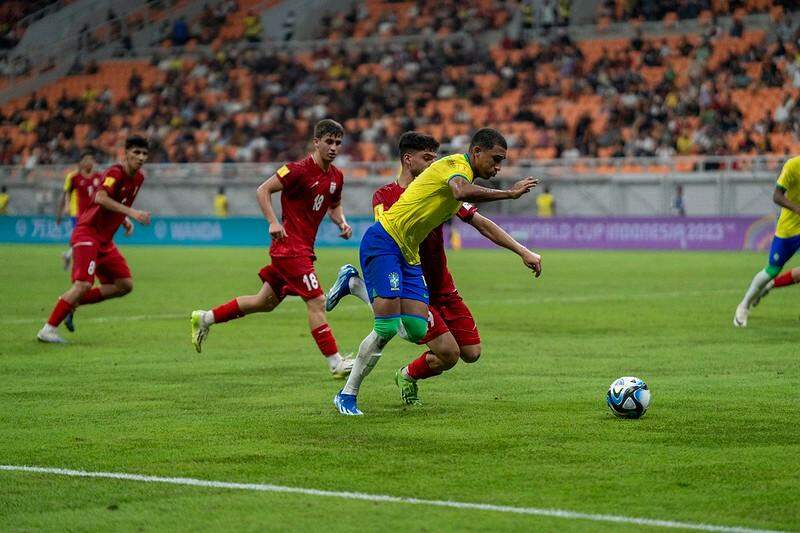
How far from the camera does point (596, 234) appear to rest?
3991 centimetres

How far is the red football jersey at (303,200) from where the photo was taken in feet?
39.2

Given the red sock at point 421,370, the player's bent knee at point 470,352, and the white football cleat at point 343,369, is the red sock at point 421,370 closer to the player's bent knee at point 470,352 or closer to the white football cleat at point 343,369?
the player's bent knee at point 470,352

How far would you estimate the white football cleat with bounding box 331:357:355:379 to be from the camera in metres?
11.2

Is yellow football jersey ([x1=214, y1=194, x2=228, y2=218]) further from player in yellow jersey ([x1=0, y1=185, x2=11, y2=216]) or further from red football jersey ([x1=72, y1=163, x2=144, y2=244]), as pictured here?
red football jersey ([x1=72, y1=163, x2=144, y2=244])

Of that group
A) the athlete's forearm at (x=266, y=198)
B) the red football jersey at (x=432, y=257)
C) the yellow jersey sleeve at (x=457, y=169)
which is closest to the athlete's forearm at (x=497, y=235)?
the red football jersey at (x=432, y=257)

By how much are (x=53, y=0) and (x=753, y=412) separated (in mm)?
56200

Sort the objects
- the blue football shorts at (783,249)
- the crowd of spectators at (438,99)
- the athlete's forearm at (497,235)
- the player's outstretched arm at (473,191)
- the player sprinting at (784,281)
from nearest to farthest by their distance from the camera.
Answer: the player's outstretched arm at (473,191), the athlete's forearm at (497,235), the blue football shorts at (783,249), the player sprinting at (784,281), the crowd of spectators at (438,99)

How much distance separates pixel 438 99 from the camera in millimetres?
49281

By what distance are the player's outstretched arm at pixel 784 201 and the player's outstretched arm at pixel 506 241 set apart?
6.84 m

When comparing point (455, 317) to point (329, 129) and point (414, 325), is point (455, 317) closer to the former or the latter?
point (414, 325)

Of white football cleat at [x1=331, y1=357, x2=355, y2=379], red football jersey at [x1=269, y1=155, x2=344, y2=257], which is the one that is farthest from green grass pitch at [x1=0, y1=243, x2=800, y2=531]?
red football jersey at [x1=269, y1=155, x2=344, y2=257]

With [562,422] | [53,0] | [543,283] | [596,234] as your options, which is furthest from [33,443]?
[53,0]

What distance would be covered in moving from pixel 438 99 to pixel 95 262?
35135 mm

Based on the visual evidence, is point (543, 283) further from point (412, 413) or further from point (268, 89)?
point (268, 89)
